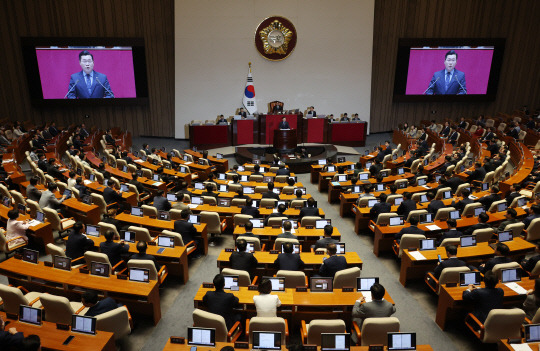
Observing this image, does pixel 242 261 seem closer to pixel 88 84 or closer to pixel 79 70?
pixel 88 84

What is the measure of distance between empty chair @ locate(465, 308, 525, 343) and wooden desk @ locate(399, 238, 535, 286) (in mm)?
1647

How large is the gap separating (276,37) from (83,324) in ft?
53.7

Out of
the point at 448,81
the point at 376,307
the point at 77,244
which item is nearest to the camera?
the point at 376,307

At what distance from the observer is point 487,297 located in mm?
5219

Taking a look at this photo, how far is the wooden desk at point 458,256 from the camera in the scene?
6.63 metres

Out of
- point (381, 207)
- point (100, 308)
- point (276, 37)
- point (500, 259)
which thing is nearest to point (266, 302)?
point (100, 308)

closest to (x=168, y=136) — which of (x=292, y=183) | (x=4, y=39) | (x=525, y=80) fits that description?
(x=4, y=39)

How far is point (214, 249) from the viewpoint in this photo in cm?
851

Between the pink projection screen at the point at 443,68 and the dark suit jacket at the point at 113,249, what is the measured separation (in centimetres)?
1722

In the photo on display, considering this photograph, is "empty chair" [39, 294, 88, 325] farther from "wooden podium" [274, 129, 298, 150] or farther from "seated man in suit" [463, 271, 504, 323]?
"wooden podium" [274, 129, 298, 150]

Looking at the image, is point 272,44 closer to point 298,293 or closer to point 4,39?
point 4,39

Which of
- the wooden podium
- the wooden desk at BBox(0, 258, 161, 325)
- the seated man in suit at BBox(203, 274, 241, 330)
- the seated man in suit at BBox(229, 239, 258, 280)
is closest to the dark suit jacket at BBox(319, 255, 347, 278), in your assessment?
the seated man in suit at BBox(229, 239, 258, 280)

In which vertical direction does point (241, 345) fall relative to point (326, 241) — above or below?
below

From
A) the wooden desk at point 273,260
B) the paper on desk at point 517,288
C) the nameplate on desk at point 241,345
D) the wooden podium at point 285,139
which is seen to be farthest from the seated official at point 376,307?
the wooden podium at point 285,139
